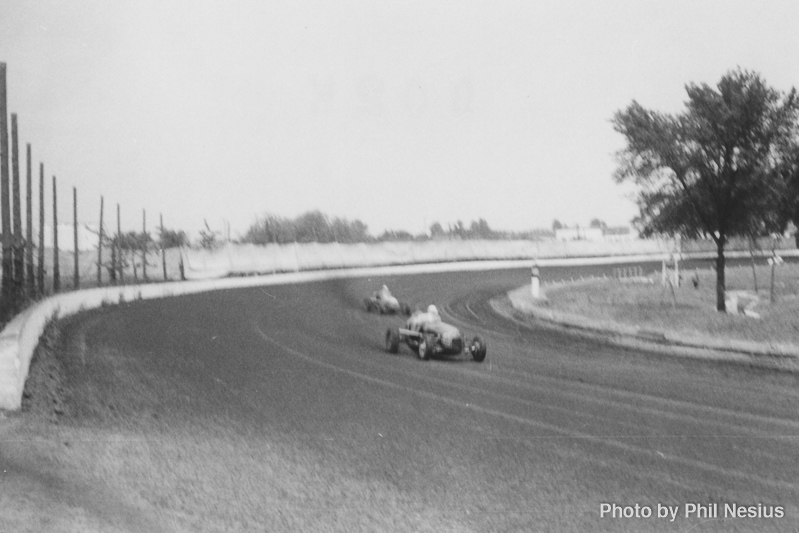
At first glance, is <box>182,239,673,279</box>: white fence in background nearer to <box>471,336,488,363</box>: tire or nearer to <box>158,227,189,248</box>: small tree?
<box>158,227,189,248</box>: small tree

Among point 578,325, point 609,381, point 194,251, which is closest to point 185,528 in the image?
point 609,381

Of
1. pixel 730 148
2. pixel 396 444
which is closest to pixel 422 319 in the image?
pixel 396 444

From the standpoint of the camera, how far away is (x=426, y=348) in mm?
12789

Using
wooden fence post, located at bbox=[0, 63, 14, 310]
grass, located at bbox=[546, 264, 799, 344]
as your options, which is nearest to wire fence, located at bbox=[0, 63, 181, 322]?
wooden fence post, located at bbox=[0, 63, 14, 310]

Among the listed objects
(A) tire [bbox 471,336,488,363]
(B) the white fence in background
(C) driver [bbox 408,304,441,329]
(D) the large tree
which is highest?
(D) the large tree

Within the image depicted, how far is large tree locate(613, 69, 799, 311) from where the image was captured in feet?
54.8

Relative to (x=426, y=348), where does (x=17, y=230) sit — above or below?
above

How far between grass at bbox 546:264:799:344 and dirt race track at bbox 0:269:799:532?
331 cm

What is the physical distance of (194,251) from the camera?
4194 cm

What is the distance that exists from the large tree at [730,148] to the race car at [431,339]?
7405 mm

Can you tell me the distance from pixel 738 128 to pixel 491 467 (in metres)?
13.3

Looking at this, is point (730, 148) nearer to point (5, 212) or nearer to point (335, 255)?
point (5, 212)

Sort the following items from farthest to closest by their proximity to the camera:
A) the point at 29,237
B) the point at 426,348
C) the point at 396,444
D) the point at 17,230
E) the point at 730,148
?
the point at 29,237 → the point at 17,230 → the point at 730,148 → the point at 426,348 → the point at 396,444

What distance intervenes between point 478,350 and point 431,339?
0.85 meters
